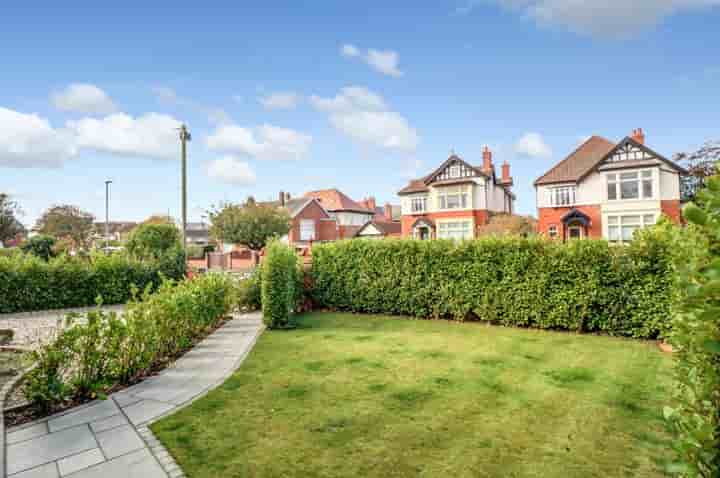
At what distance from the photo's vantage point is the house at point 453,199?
102 ft

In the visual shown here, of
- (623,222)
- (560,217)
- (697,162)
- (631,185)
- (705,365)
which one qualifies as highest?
(697,162)

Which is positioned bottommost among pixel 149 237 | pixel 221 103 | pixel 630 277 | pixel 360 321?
pixel 360 321

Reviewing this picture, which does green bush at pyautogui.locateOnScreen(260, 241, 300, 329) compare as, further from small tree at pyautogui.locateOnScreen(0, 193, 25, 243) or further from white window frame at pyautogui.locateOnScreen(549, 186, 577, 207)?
small tree at pyautogui.locateOnScreen(0, 193, 25, 243)

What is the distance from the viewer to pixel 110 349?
518 cm

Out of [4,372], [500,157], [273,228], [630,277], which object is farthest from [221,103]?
[500,157]

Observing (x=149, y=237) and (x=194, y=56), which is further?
(x=149, y=237)

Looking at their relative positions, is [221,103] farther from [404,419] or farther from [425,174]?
[425,174]

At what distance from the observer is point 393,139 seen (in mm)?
27609

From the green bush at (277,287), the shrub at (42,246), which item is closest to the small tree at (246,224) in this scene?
the shrub at (42,246)

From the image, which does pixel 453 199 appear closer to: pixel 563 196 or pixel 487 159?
pixel 487 159

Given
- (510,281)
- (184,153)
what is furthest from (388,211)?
(510,281)

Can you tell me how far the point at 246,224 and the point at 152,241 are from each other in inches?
603

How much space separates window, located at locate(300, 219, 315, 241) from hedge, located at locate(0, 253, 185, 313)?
90.1 feet

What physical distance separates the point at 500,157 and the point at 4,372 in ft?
113
